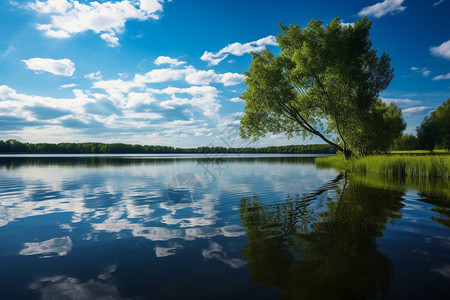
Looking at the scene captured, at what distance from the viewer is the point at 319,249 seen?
6.18 m

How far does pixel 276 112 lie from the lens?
3531 centimetres

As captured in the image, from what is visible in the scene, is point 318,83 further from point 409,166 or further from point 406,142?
point 406,142

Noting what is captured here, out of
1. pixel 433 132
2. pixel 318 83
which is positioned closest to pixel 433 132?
pixel 433 132

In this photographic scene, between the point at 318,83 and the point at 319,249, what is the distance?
98.9 ft

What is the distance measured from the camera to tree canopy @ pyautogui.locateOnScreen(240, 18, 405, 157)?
100ft

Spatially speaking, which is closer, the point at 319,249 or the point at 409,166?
the point at 319,249

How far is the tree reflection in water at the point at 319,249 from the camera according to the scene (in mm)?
4574

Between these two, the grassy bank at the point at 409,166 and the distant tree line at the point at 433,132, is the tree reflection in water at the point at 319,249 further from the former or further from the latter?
the distant tree line at the point at 433,132

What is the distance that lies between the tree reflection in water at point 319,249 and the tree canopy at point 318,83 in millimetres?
23350

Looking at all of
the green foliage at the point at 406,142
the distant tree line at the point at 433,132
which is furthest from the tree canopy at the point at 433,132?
the green foliage at the point at 406,142

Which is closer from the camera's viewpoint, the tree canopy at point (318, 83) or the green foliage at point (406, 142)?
the tree canopy at point (318, 83)

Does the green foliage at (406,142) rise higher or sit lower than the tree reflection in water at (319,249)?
higher

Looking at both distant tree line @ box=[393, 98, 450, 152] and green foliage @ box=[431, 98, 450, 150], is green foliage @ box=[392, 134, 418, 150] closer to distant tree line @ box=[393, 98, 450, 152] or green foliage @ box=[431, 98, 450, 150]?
green foliage @ box=[431, 98, 450, 150]

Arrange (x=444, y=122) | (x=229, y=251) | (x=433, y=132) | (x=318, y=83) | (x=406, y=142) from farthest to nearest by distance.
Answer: (x=406, y=142), (x=444, y=122), (x=433, y=132), (x=318, y=83), (x=229, y=251)
